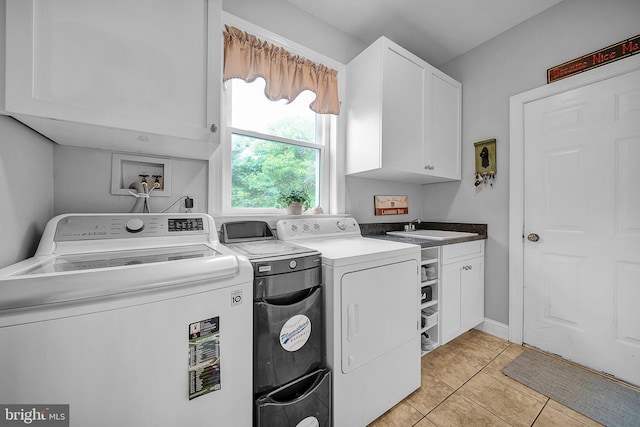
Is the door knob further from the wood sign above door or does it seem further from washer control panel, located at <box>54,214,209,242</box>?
washer control panel, located at <box>54,214,209,242</box>

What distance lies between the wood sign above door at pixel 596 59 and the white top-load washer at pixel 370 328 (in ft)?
6.22

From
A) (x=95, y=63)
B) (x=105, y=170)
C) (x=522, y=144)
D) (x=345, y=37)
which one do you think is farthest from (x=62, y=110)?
(x=522, y=144)

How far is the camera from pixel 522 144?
2.10 m

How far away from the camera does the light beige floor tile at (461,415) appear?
1.35 m

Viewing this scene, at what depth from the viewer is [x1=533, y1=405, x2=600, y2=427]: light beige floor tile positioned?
1330 millimetres

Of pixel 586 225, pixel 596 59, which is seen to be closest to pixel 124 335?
pixel 586 225

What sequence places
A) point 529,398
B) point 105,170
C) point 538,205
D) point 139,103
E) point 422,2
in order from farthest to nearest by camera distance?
1. point 538,205
2. point 422,2
3. point 529,398
4. point 105,170
5. point 139,103

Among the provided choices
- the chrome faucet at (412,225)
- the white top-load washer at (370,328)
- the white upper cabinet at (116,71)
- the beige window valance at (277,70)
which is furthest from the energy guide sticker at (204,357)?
the chrome faucet at (412,225)

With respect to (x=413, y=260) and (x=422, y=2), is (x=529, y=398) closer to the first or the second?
(x=413, y=260)

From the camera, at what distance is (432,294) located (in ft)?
6.30

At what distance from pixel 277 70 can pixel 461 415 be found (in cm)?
256

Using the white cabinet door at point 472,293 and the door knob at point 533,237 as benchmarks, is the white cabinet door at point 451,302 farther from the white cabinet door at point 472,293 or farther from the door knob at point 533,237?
the door knob at point 533,237

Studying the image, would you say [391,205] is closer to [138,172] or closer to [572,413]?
[572,413]

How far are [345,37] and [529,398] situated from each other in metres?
3.11
